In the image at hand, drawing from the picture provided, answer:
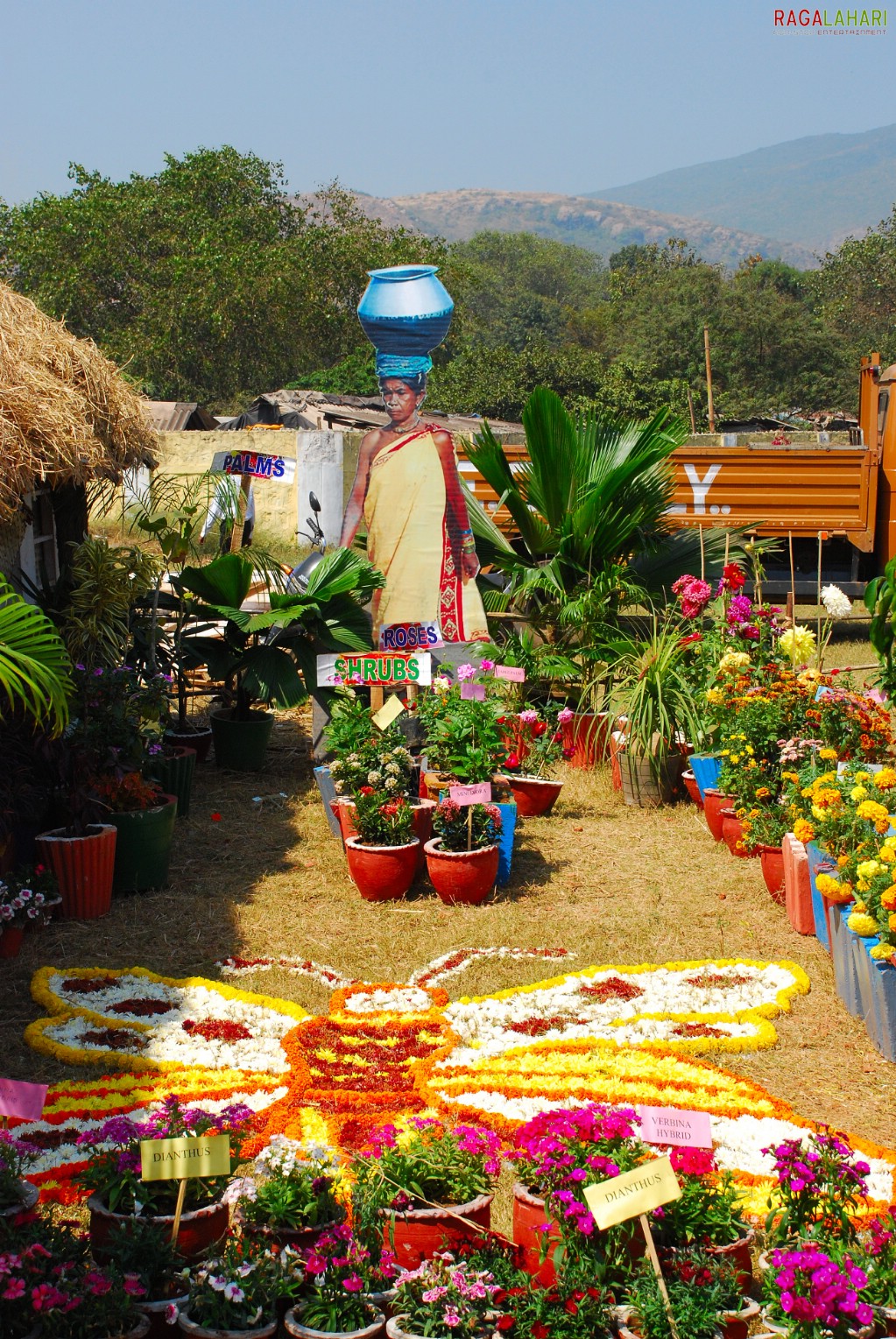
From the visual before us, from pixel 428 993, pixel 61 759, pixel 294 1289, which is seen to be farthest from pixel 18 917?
pixel 294 1289

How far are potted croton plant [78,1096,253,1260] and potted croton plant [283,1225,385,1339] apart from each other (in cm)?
28

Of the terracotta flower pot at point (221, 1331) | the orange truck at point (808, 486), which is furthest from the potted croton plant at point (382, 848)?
the orange truck at point (808, 486)

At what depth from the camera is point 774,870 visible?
6.14 m

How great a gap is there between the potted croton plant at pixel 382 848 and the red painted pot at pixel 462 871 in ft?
0.44

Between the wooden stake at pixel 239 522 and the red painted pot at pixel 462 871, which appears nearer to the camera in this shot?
the red painted pot at pixel 462 871

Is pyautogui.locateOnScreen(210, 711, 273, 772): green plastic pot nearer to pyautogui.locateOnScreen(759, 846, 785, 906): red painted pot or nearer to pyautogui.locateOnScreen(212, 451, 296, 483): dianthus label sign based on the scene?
pyautogui.locateOnScreen(212, 451, 296, 483): dianthus label sign

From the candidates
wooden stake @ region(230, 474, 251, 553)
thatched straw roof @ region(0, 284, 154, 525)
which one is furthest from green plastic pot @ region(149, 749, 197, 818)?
wooden stake @ region(230, 474, 251, 553)

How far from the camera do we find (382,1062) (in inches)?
175

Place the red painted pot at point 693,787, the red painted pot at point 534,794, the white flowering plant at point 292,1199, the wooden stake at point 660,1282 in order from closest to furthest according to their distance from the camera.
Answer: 1. the wooden stake at point 660,1282
2. the white flowering plant at point 292,1199
3. the red painted pot at point 534,794
4. the red painted pot at point 693,787

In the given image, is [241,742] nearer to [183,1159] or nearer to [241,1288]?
[183,1159]

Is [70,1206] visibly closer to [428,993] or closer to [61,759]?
[428,993]

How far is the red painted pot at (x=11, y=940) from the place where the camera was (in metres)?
5.28

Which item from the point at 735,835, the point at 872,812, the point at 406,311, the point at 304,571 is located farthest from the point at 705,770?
the point at 406,311

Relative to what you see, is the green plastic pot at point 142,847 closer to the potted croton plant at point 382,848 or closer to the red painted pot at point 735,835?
the potted croton plant at point 382,848
